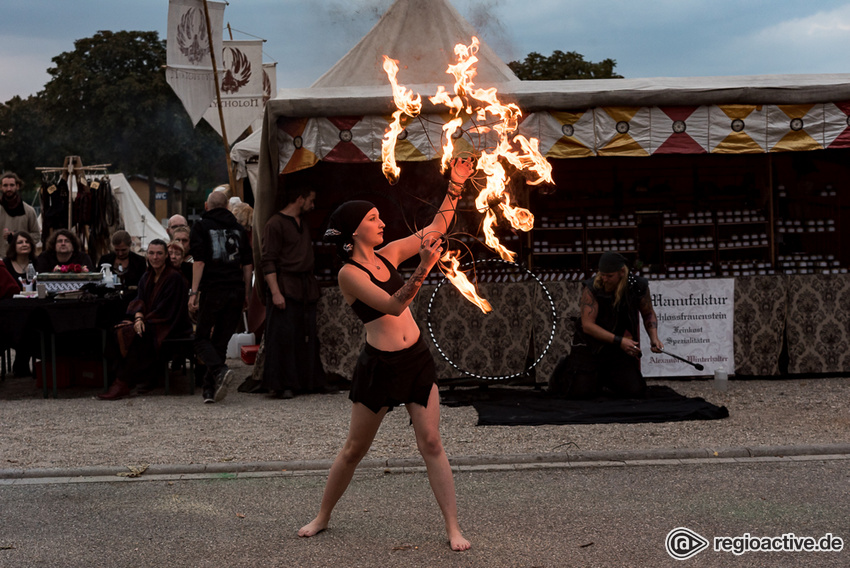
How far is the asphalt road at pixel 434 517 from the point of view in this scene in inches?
185

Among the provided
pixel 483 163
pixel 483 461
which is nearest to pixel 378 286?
pixel 483 163

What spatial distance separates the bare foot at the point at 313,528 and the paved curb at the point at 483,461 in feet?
5.12

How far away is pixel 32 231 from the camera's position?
13.2m

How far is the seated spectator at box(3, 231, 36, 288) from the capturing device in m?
11.5

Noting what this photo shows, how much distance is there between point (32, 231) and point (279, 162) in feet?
17.9

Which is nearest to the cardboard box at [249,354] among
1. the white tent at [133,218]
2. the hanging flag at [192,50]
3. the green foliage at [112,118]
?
the hanging flag at [192,50]

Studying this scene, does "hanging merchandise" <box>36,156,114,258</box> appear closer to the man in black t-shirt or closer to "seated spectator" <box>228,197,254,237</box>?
"seated spectator" <box>228,197,254,237</box>

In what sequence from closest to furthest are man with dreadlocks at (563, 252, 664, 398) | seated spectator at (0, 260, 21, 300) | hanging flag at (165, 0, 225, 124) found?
man with dreadlocks at (563, 252, 664, 398), seated spectator at (0, 260, 21, 300), hanging flag at (165, 0, 225, 124)

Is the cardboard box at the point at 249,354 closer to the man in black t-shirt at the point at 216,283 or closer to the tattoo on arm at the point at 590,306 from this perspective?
the man in black t-shirt at the point at 216,283

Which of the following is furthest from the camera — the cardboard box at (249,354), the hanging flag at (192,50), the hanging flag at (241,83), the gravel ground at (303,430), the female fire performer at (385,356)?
the hanging flag at (241,83)

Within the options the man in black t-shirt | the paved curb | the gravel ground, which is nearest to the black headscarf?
the paved curb

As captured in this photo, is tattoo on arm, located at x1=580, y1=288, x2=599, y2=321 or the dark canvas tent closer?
Answer: tattoo on arm, located at x1=580, y1=288, x2=599, y2=321

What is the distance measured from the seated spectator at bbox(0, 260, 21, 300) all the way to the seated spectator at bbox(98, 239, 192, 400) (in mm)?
1443

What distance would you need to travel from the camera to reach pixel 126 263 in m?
11.4
